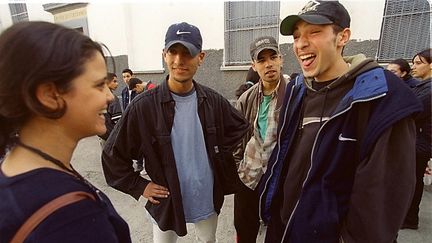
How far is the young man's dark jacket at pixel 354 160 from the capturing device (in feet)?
3.59

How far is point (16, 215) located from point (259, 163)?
5.25 ft

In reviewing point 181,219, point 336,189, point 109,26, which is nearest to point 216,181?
point 181,219

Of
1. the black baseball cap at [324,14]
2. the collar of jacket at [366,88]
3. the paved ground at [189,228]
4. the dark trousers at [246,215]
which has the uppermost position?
the black baseball cap at [324,14]

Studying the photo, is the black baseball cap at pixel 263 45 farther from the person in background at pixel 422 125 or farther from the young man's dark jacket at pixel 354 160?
the person in background at pixel 422 125

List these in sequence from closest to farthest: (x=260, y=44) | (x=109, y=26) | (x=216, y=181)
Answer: (x=216, y=181) → (x=260, y=44) → (x=109, y=26)

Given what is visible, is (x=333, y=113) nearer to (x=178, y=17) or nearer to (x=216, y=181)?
(x=216, y=181)

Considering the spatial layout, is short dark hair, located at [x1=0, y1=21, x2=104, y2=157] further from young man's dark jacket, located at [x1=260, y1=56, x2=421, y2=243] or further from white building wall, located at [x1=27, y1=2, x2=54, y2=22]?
white building wall, located at [x1=27, y1=2, x2=54, y2=22]

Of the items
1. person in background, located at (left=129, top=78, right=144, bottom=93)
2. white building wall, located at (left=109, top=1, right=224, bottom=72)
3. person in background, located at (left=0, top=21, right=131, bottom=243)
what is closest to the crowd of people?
person in background, located at (left=0, top=21, right=131, bottom=243)

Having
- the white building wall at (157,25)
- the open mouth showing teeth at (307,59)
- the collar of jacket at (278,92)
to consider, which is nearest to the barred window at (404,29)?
the white building wall at (157,25)

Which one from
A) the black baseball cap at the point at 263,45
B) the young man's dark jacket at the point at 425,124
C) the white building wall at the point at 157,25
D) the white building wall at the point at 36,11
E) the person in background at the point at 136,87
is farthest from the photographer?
the white building wall at the point at 36,11

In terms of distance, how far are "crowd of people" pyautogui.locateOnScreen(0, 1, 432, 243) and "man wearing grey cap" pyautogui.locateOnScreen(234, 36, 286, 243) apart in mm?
11

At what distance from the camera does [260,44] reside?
7.16ft

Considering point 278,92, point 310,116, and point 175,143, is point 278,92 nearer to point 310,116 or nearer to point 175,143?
point 310,116

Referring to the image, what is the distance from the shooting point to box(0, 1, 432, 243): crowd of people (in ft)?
2.36
